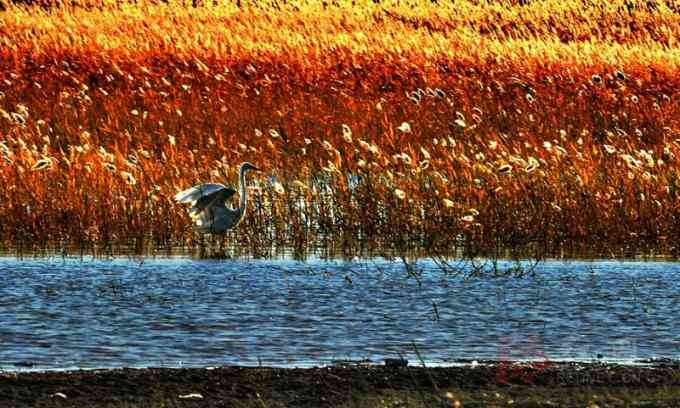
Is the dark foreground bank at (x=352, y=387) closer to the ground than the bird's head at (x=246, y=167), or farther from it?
closer to the ground

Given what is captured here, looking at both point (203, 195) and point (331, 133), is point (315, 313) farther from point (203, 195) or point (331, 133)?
point (331, 133)

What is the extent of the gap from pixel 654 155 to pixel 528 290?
7.92 meters

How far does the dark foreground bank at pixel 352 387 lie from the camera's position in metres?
7.04

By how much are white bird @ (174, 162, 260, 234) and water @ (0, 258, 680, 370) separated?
741mm

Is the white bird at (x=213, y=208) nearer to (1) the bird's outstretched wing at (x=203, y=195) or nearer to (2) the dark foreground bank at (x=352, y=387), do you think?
(1) the bird's outstretched wing at (x=203, y=195)

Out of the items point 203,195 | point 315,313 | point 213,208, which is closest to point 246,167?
point 213,208

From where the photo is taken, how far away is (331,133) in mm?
21234

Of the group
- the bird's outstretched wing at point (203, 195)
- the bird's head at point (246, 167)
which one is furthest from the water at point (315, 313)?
the bird's head at point (246, 167)

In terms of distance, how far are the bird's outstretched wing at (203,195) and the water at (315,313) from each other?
70 centimetres

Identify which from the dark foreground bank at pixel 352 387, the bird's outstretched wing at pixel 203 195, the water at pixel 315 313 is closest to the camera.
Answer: the dark foreground bank at pixel 352 387

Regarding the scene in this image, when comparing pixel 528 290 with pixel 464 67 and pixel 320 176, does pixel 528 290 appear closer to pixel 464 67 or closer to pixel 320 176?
pixel 320 176

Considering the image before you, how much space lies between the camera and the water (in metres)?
9.02

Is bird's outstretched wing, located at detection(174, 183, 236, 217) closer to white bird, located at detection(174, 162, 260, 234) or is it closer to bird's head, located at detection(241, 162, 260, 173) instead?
Answer: white bird, located at detection(174, 162, 260, 234)

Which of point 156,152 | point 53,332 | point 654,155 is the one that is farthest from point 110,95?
point 53,332
